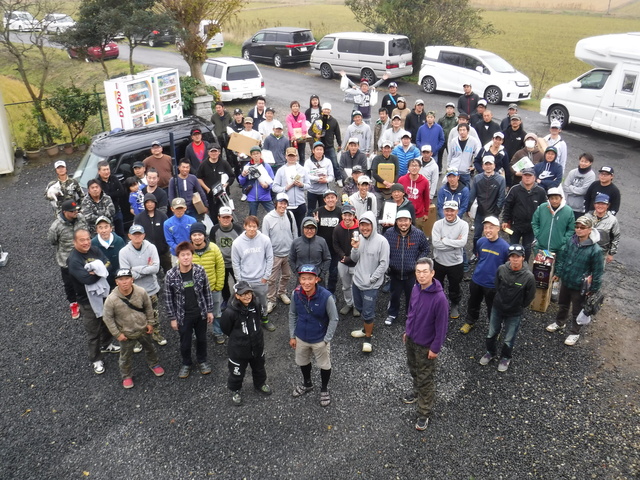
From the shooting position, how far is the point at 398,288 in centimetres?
754

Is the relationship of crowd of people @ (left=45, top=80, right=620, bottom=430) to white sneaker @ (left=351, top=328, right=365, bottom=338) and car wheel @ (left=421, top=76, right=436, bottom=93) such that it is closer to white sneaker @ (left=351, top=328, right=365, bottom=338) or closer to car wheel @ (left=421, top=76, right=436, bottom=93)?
white sneaker @ (left=351, top=328, right=365, bottom=338)

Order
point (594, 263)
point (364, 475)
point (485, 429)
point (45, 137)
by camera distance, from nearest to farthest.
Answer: point (364, 475), point (485, 429), point (594, 263), point (45, 137)

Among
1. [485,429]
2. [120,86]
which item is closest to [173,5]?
[120,86]

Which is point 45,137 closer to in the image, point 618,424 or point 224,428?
point 224,428

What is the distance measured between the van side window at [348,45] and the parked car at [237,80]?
17.2ft

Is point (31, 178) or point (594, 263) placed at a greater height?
point (594, 263)

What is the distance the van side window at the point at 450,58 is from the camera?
2070 cm

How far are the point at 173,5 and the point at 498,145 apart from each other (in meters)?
12.2

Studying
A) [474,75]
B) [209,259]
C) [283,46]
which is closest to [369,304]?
[209,259]

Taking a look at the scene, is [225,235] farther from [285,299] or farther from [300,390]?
[300,390]

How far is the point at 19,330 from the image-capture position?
778 centimetres

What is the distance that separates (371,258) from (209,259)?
2.19m

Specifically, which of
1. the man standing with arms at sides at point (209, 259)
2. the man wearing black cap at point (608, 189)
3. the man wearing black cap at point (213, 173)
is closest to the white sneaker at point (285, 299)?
the man standing with arms at sides at point (209, 259)

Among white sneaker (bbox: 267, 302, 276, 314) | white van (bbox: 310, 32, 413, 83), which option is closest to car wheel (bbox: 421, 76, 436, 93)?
white van (bbox: 310, 32, 413, 83)
